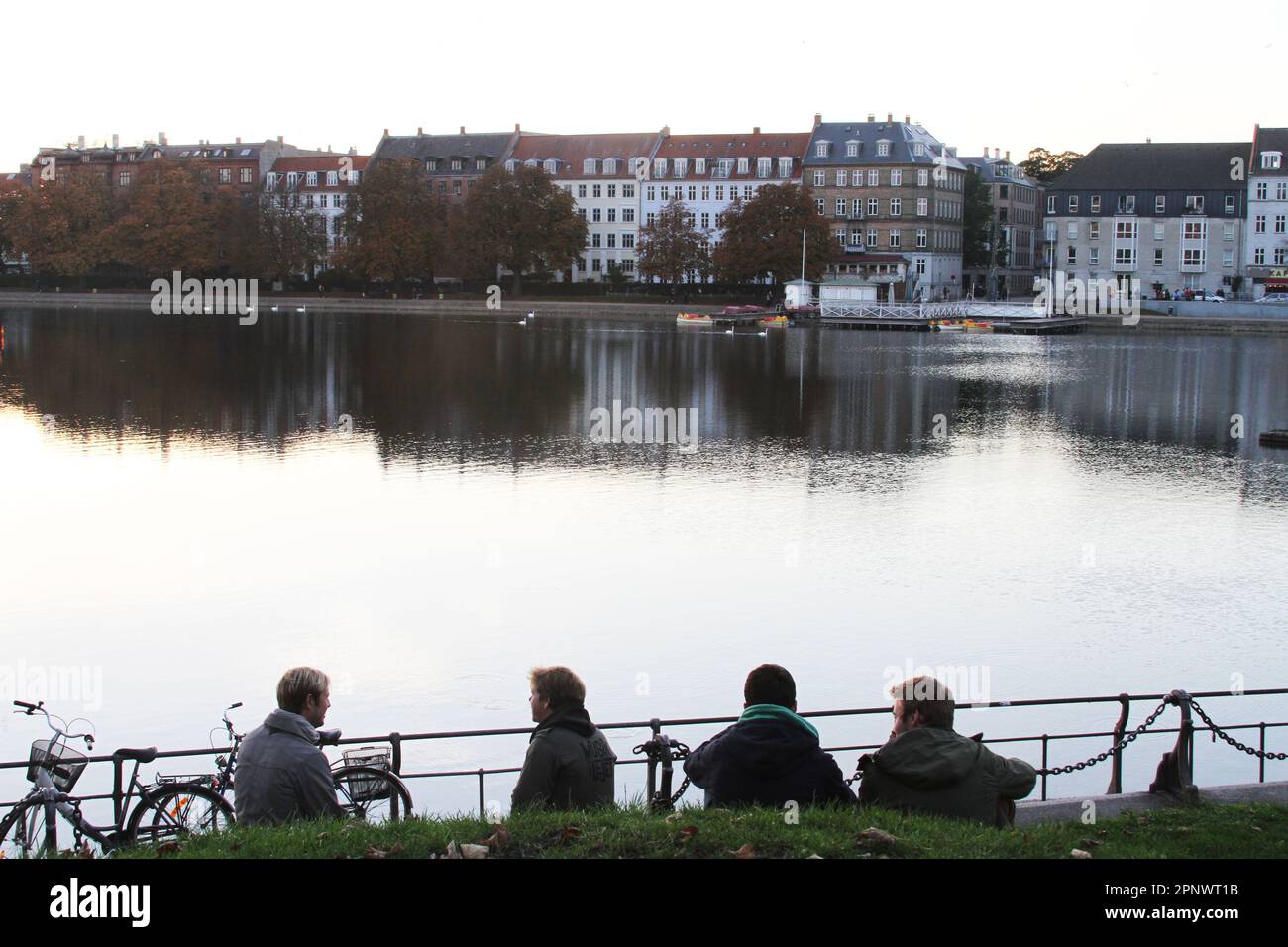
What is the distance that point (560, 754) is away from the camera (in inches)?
317

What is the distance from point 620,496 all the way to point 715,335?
5448 centimetres

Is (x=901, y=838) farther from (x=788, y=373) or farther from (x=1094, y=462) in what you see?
(x=788, y=373)

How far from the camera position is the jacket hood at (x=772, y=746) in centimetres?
784

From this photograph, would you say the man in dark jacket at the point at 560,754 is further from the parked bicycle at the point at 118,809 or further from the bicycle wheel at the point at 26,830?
the bicycle wheel at the point at 26,830

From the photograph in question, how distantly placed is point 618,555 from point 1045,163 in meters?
139

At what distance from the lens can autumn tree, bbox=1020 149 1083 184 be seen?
14966 cm

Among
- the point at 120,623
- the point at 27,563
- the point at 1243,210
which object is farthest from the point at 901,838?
the point at 1243,210

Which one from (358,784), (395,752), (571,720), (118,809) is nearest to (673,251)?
(395,752)

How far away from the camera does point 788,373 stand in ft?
189

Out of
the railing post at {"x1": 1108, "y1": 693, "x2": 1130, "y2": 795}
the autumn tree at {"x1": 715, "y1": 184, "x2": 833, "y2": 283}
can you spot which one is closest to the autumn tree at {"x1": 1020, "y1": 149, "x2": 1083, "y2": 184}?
the autumn tree at {"x1": 715, "y1": 184, "x2": 833, "y2": 283}

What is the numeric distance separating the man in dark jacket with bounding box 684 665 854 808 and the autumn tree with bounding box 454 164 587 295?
3964 inches

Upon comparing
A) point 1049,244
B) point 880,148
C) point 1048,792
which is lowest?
point 1048,792

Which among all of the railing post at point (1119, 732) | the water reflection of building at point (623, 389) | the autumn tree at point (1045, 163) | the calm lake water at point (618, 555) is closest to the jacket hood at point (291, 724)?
the calm lake water at point (618, 555)

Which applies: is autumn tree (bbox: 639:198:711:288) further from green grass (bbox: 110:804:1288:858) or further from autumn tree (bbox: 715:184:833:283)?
green grass (bbox: 110:804:1288:858)
